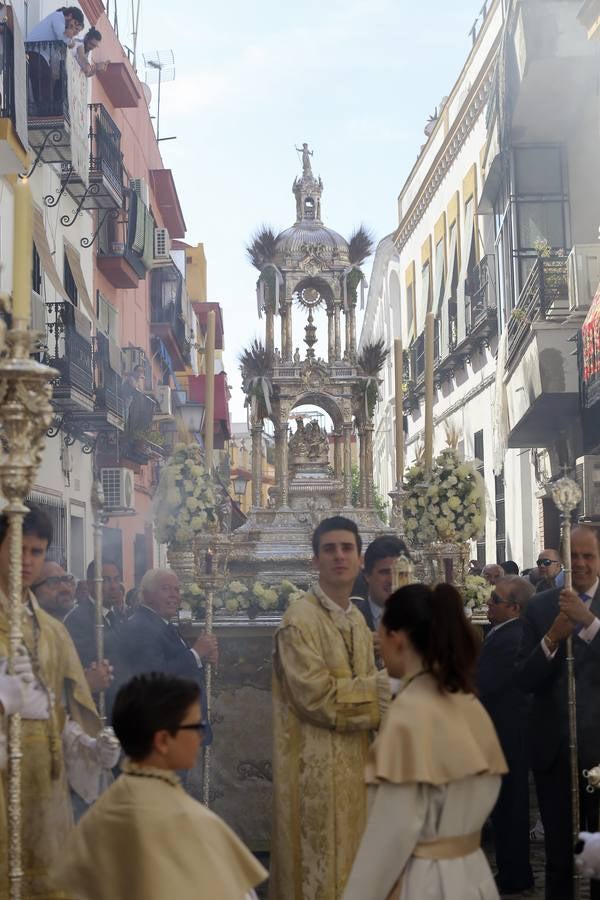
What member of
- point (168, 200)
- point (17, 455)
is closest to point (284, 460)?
point (17, 455)

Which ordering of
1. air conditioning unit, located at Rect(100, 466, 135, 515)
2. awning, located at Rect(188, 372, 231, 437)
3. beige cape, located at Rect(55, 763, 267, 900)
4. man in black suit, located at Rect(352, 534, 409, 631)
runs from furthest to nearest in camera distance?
awning, located at Rect(188, 372, 231, 437), air conditioning unit, located at Rect(100, 466, 135, 515), man in black suit, located at Rect(352, 534, 409, 631), beige cape, located at Rect(55, 763, 267, 900)

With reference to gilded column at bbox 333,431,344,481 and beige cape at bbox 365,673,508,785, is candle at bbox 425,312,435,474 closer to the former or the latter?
gilded column at bbox 333,431,344,481

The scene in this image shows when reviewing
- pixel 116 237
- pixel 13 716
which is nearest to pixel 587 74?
pixel 116 237

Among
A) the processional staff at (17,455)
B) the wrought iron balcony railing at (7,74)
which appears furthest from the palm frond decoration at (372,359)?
the processional staff at (17,455)

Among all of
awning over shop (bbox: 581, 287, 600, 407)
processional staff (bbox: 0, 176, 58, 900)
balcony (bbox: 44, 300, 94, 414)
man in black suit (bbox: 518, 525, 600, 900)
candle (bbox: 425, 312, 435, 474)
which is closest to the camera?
processional staff (bbox: 0, 176, 58, 900)

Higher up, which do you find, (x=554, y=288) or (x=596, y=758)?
(x=554, y=288)

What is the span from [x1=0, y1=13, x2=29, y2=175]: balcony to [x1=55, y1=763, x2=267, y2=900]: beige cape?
12.0 meters

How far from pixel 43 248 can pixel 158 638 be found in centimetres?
1068

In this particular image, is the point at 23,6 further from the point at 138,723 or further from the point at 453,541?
the point at 138,723

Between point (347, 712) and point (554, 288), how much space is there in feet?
43.4

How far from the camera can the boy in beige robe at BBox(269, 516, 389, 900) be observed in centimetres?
533

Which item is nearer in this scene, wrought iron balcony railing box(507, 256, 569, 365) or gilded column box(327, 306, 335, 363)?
gilded column box(327, 306, 335, 363)

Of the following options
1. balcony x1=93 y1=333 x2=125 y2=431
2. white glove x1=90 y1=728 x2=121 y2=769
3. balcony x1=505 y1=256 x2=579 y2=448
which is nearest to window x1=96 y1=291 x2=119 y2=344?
balcony x1=93 y1=333 x2=125 y2=431

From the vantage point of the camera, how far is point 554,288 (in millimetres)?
17828
